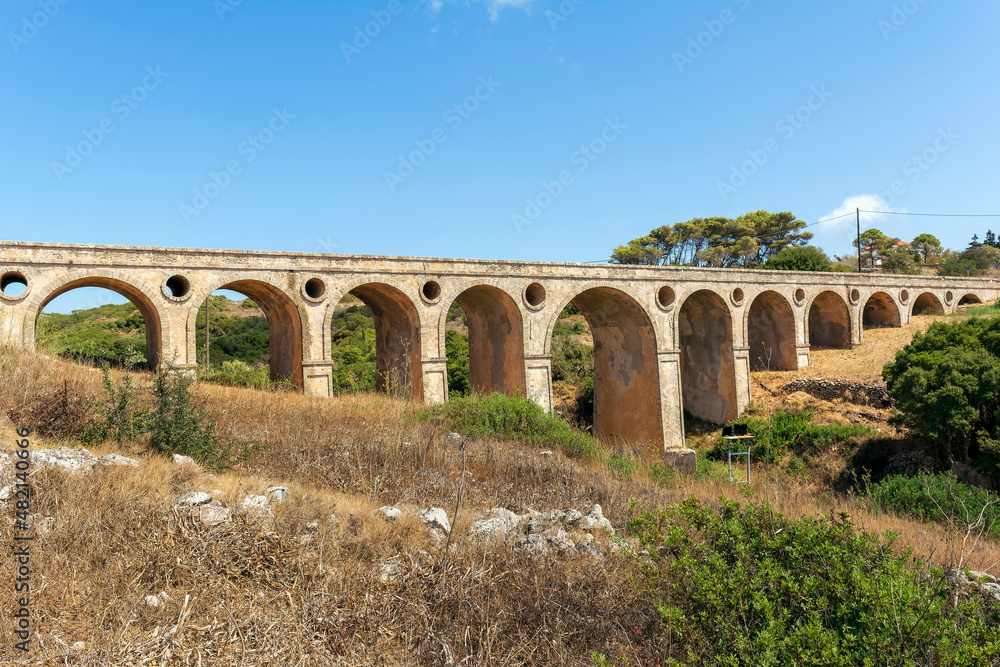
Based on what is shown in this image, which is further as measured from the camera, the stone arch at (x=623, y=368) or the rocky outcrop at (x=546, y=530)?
the stone arch at (x=623, y=368)

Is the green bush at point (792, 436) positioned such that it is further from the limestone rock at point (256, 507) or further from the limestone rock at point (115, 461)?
the limestone rock at point (115, 461)

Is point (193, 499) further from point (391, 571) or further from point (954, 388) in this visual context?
point (954, 388)

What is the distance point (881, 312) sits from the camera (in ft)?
87.5

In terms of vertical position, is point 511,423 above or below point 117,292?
A: below

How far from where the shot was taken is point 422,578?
368cm

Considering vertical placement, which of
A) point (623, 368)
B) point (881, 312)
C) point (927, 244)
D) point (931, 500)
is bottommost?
point (931, 500)

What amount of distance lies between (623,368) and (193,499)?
15710 mm

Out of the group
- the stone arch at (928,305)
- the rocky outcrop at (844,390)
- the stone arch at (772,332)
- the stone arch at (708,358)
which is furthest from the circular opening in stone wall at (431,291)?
the stone arch at (928,305)

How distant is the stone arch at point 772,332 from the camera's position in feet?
70.7

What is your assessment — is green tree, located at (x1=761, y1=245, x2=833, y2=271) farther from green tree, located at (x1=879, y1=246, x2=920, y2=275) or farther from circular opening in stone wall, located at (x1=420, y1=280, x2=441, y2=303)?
circular opening in stone wall, located at (x1=420, y1=280, x2=441, y2=303)

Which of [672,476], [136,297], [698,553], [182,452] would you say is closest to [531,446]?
[672,476]

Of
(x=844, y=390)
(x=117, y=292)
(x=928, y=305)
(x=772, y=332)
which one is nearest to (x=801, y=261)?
(x=928, y=305)

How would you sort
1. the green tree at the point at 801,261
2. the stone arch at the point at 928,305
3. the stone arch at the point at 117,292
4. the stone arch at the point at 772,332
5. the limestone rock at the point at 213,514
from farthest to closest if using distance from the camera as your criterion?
1. the green tree at the point at 801,261
2. the stone arch at the point at 928,305
3. the stone arch at the point at 772,332
4. the stone arch at the point at 117,292
5. the limestone rock at the point at 213,514

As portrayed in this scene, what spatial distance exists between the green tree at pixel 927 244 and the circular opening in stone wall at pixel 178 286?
64347mm
